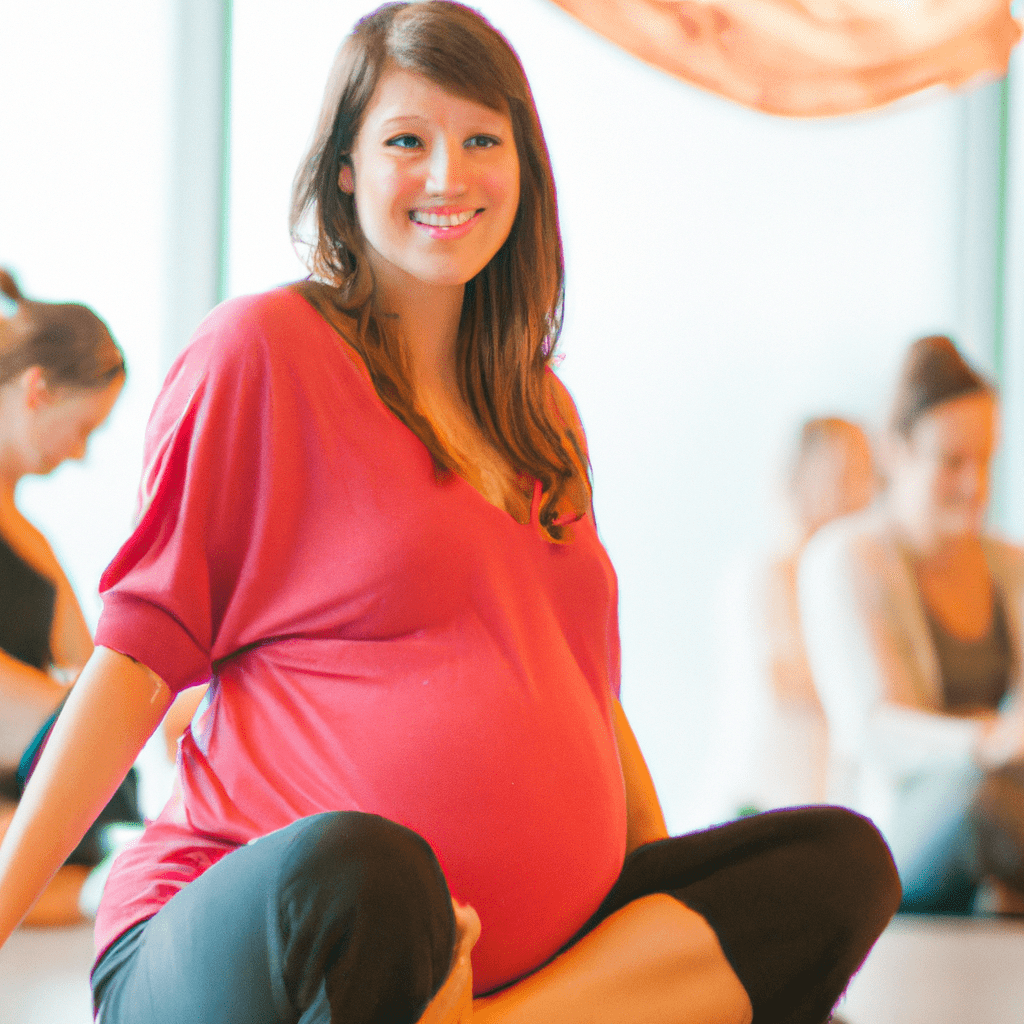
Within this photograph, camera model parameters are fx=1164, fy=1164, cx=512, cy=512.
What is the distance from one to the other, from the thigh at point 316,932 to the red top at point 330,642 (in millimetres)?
116

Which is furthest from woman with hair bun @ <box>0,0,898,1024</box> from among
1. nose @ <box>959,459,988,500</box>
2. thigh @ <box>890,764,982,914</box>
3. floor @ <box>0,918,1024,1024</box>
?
nose @ <box>959,459,988,500</box>

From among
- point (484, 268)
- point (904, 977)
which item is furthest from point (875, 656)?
point (484, 268)

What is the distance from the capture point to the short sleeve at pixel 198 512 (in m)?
0.88

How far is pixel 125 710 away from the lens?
87 cm

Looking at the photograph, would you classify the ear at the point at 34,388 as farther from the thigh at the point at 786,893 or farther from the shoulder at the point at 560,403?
the thigh at the point at 786,893

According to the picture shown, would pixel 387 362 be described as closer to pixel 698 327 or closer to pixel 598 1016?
pixel 598 1016

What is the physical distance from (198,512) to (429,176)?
0.36 meters

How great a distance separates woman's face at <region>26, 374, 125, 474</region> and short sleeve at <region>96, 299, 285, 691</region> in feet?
3.17

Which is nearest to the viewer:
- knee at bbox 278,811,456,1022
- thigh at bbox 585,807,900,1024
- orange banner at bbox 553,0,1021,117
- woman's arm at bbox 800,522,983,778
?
knee at bbox 278,811,456,1022

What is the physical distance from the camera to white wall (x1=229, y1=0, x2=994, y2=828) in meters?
2.34

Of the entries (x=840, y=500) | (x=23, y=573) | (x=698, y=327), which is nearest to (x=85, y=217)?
(x=23, y=573)

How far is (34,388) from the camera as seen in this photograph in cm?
180

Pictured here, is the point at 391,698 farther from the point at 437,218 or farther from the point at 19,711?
the point at 19,711

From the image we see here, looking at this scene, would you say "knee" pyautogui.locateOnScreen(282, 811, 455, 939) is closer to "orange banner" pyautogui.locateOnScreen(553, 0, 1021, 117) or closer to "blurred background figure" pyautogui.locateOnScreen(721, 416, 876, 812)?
"blurred background figure" pyautogui.locateOnScreen(721, 416, 876, 812)
